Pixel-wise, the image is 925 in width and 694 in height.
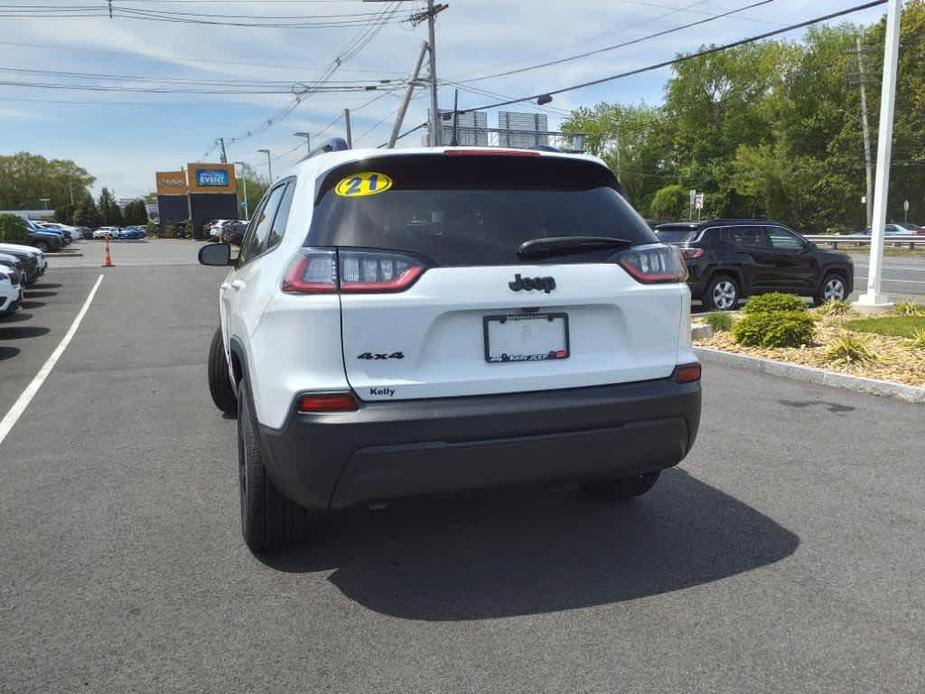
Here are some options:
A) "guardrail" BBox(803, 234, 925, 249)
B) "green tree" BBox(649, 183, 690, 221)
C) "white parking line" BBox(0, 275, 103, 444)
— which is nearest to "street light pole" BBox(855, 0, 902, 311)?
"white parking line" BBox(0, 275, 103, 444)

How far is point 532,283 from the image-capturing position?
312 cm

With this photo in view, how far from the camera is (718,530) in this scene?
12.8ft

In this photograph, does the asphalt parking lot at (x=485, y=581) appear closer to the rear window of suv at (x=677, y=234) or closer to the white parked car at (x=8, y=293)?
the white parked car at (x=8, y=293)

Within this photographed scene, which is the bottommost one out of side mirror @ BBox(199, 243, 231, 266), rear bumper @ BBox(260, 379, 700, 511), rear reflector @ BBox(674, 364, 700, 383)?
rear bumper @ BBox(260, 379, 700, 511)

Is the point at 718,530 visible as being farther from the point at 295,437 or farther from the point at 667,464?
the point at 295,437

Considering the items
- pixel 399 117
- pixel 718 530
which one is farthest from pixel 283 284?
pixel 399 117

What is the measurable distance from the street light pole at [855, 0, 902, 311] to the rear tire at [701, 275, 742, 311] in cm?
199

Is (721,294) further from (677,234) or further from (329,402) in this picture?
(329,402)

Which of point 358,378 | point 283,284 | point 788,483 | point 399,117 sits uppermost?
point 399,117

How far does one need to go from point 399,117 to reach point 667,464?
1103 inches

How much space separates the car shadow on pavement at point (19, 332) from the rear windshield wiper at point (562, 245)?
1098 cm

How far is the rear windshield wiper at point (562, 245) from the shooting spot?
3.19 m

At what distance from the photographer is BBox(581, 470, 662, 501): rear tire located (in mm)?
4172

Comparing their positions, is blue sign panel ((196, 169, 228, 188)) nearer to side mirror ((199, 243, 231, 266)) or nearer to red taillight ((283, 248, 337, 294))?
side mirror ((199, 243, 231, 266))
